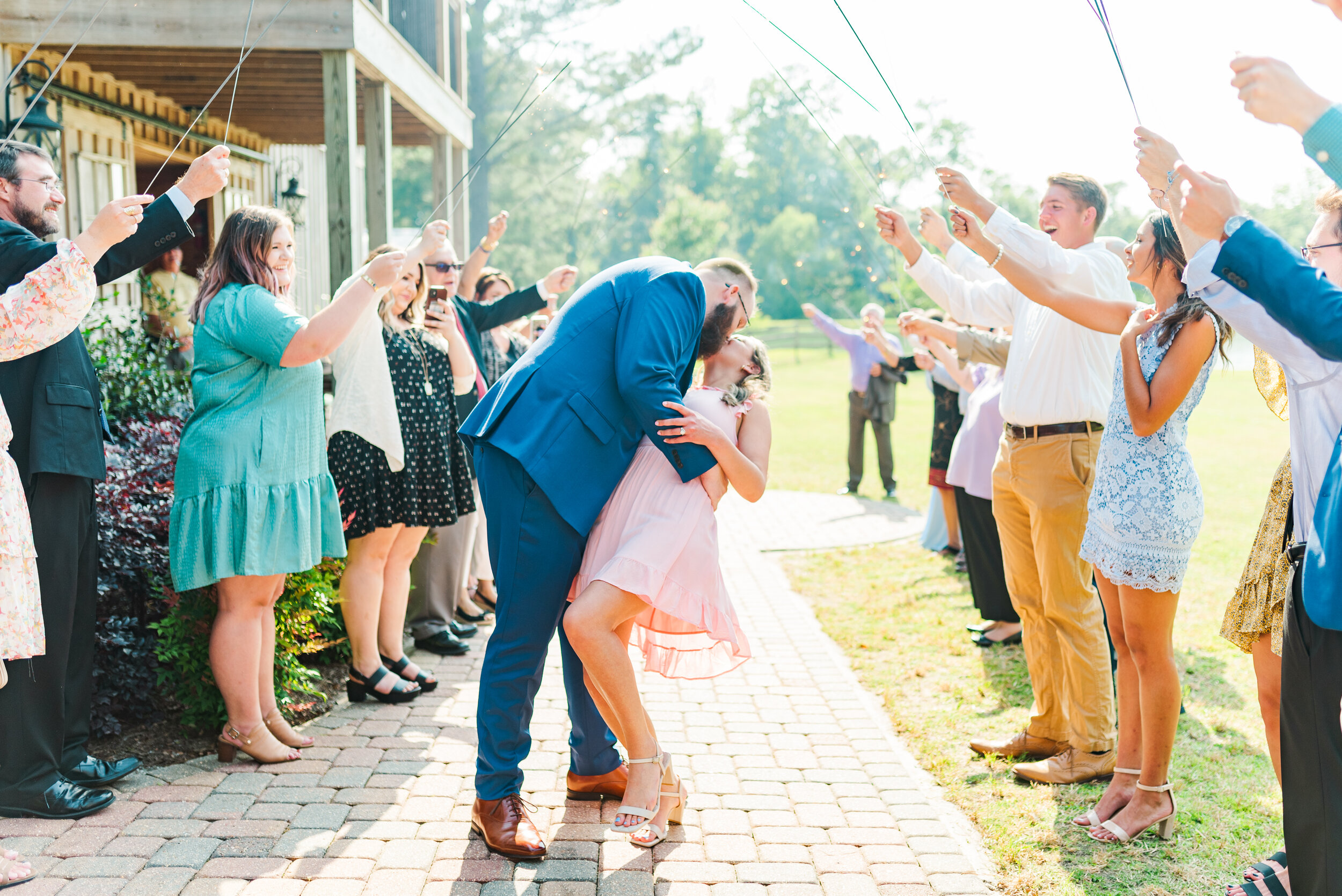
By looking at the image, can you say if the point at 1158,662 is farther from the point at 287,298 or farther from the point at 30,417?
the point at 30,417

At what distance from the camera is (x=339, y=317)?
3.35 meters

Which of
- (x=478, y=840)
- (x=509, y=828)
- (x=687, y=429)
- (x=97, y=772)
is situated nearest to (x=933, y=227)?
(x=687, y=429)

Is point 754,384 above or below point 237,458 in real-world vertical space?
above

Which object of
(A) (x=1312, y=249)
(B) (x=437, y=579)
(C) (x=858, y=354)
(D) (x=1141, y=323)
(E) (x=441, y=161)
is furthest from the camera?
(C) (x=858, y=354)

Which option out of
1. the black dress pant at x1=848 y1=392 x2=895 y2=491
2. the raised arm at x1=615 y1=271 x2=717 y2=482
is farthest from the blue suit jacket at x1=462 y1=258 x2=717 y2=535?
the black dress pant at x1=848 y1=392 x2=895 y2=491

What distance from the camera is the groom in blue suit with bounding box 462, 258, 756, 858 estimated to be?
2.95 m

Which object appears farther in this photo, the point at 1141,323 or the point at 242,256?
the point at 242,256

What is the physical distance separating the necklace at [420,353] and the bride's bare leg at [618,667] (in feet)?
6.72

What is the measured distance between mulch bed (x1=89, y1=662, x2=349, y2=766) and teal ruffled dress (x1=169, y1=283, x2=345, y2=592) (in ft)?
2.28

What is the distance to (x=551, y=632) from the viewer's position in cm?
309

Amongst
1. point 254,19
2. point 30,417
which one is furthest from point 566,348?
point 254,19

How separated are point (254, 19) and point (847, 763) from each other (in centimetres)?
610

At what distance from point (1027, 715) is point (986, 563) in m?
1.31

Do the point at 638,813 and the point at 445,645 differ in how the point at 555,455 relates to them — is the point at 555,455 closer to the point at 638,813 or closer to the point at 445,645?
the point at 638,813
